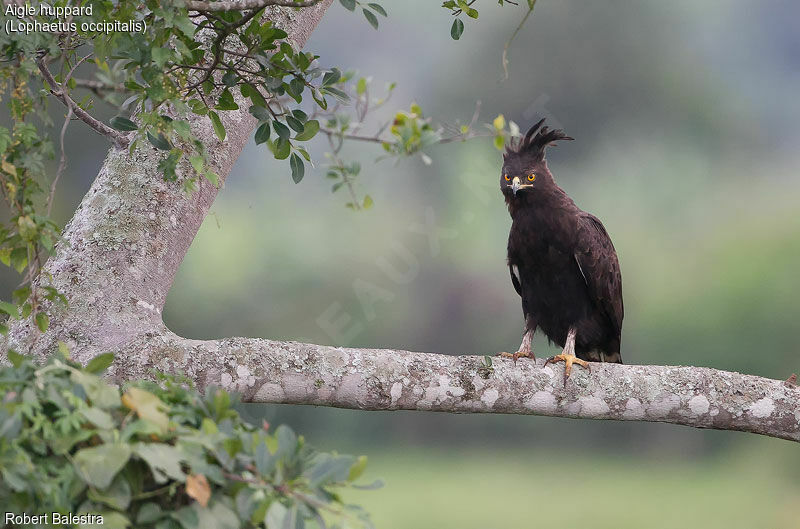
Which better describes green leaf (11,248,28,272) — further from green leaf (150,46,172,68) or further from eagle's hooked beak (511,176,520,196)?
eagle's hooked beak (511,176,520,196)

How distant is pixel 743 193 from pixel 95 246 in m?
9.01

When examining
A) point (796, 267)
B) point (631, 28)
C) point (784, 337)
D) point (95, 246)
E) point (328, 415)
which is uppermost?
point (631, 28)

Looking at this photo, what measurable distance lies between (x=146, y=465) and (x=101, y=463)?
89 mm

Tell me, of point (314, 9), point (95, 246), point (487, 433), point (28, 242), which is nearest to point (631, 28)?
point (487, 433)

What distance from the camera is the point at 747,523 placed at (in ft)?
26.8

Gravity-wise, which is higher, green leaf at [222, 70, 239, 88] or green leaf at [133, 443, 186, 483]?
green leaf at [222, 70, 239, 88]

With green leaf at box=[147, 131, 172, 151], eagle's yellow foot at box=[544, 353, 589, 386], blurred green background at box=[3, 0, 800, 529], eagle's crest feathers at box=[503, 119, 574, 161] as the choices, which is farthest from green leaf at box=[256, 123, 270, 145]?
blurred green background at box=[3, 0, 800, 529]

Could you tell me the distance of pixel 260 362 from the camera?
2189 millimetres

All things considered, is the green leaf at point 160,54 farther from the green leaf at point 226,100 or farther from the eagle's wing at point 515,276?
the eagle's wing at point 515,276

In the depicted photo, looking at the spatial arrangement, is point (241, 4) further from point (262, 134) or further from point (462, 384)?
point (462, 384)

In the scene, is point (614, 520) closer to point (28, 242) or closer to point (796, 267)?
point (796, 267)

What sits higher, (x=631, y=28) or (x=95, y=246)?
(x=631, y=28)

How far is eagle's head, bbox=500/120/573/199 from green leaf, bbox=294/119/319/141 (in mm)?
1516

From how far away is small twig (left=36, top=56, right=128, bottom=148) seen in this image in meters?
1.79
